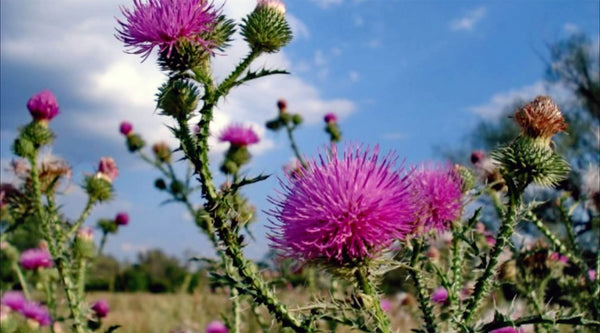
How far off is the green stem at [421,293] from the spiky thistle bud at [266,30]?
86 cm

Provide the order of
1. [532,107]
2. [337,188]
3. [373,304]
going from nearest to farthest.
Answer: [373,304] < [337,188] < [532,107]

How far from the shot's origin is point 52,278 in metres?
6.31

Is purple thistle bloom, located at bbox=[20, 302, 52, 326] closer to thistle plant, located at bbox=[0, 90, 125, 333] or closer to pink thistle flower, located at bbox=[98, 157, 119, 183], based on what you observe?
thistle plant, located at bbox=[0, 90, 125, 333]

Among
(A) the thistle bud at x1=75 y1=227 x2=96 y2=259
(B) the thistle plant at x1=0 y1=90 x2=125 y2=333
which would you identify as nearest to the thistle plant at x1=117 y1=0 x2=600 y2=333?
(B) the thistle plant at x1=0 y1=90 x2=125 y2=333

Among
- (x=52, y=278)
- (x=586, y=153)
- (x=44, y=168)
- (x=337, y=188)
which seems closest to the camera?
(x=337, y=188)

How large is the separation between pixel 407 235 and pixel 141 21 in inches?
43.8

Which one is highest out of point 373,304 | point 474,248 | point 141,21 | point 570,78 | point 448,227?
point 570,78

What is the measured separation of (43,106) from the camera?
5.02m

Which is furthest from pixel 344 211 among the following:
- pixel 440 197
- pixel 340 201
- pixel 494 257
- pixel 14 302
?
pixel 14 302

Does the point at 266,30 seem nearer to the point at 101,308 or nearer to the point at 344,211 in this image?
the point at 344,211

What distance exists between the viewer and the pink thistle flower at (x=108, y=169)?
5.35 meters

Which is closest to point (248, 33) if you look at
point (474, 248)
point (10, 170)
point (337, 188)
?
point (337, 188)

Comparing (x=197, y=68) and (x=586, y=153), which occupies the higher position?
(x=586, y=153)

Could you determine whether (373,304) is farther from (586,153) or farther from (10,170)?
(586,153)
